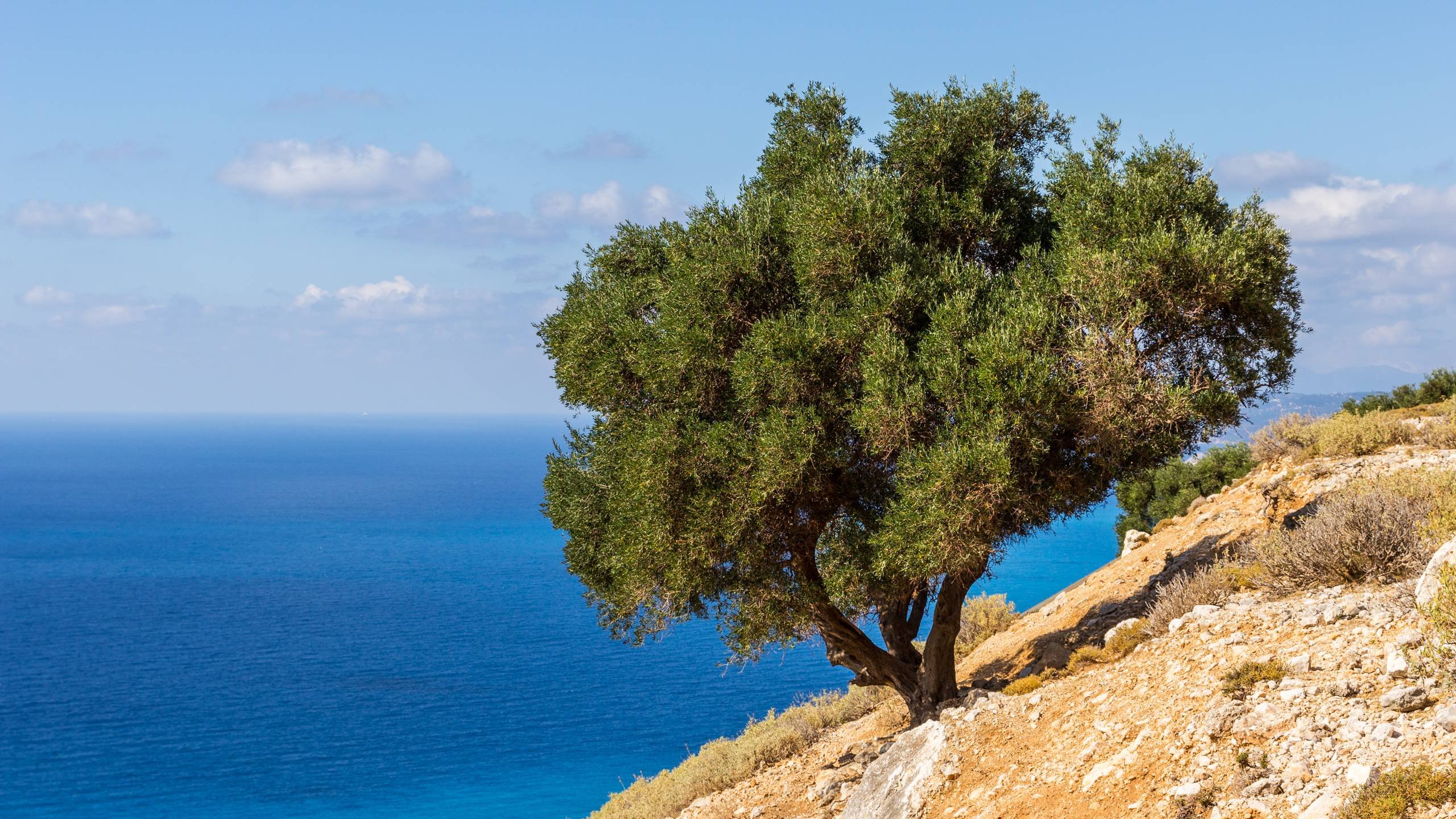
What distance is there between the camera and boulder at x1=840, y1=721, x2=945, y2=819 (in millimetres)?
13773

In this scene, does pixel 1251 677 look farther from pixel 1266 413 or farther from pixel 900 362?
pixel 1266 413

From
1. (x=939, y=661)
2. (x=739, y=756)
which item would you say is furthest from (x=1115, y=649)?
(x=739, y=756)

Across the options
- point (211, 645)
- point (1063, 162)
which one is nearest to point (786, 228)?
point (1063, 162)

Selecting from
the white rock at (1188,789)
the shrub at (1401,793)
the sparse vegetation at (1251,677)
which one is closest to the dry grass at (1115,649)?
the sparse vegetation at (1251,677)

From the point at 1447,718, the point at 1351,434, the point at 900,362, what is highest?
the point at 900,362

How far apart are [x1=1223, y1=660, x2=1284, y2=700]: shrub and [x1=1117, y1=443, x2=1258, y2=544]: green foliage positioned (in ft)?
114

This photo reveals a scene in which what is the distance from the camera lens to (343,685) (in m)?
79.3

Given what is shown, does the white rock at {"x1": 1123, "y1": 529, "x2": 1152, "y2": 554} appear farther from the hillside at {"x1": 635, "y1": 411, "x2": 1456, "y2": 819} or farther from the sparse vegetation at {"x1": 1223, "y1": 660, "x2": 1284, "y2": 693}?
the sparse vegetation at {"x1": 1223, "y1": 660, "x2": 1284, "y2": 693}

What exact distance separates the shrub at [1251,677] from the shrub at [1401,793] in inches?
110

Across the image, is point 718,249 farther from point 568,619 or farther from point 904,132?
point 568,619

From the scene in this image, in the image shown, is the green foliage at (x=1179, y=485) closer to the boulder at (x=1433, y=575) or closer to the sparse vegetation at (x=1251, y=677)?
the boulder at (x=1433, y=575)

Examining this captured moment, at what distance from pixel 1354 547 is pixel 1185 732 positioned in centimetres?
551

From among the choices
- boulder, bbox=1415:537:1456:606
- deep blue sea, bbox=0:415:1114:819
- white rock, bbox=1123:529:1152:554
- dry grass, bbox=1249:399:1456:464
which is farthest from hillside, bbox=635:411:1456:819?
deep blue sea, bbox=0:415:1114:819

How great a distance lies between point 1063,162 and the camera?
18.2 metres
